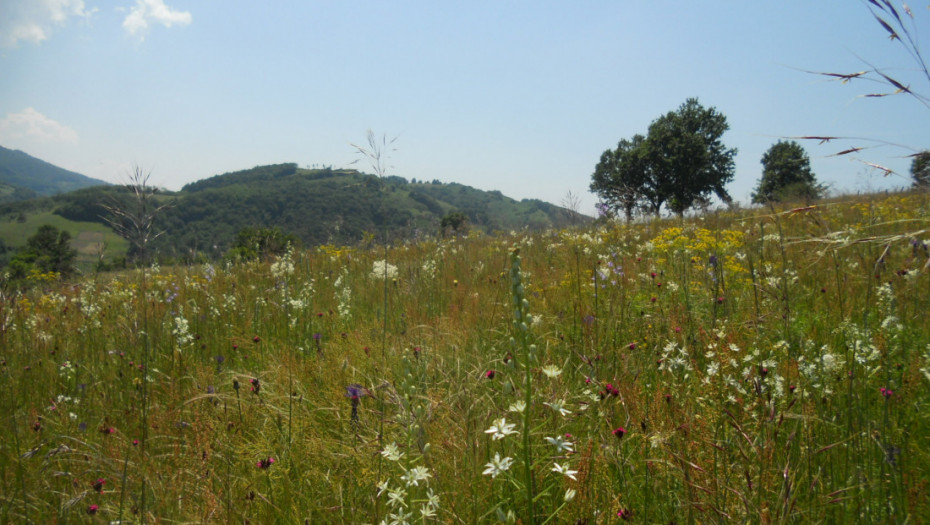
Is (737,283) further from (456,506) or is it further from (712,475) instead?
(456,506)

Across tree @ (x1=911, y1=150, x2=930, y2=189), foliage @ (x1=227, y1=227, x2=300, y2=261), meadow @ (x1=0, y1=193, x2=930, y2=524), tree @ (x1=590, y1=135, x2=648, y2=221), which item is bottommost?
meadow @ (x1=0, y1=193, x2=930, y2=524)

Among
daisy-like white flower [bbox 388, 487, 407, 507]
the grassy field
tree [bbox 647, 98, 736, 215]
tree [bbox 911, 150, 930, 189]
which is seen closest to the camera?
daisy-like white flower [bbox 388, 487, 407, 507]

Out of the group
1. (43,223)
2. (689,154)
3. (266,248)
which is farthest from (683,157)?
(43,223)

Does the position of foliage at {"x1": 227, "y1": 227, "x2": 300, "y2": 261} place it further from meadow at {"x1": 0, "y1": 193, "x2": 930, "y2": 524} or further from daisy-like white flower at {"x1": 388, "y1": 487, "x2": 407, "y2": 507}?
daisy-like white flower at {"x1": 388, "y1": 487, "x2": 407, "y2": 507}

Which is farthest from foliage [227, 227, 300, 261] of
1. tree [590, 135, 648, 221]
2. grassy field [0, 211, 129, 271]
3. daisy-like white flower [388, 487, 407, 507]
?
grassy field [0, 211, 129, 271]

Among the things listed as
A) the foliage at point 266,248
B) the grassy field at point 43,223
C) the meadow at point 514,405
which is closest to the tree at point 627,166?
the foliage at point 266,248

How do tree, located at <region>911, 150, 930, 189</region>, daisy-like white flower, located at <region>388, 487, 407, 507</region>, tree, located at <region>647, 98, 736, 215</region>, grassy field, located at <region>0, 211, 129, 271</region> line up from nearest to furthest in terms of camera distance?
daisy-like white flower, located at <region>388, 487, 407, 507</region> → tree, located at <region>911, 150, 930, 189</region> → tree, located at <region>647, 98, 736, 215</region> → grassy field, located at <region>0, 211, 129, 271</region>

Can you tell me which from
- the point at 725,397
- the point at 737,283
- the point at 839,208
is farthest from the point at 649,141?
the point at 725,397

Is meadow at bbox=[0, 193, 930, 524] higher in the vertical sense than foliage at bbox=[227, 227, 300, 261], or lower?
lower

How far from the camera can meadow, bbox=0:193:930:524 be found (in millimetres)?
1566

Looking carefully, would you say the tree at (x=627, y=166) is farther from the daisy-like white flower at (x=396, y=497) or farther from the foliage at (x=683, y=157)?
the daisy-like white flower at (x=396, y=497)

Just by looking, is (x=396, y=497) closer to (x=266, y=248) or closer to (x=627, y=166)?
(x=266, y=248)

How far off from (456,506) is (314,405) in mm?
1340

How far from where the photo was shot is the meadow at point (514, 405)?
1.57 m
